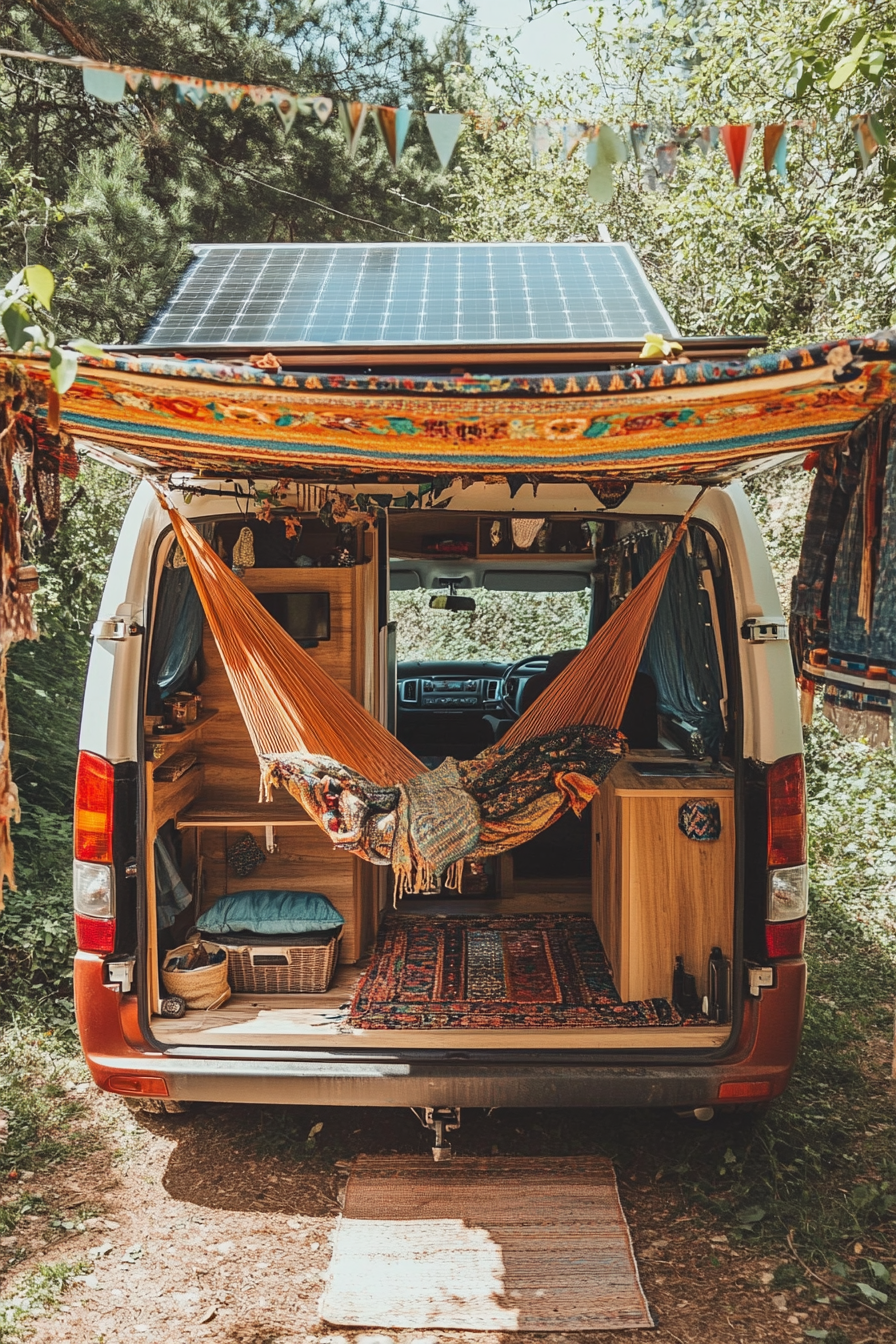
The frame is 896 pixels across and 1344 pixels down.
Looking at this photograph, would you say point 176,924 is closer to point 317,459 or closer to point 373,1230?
point 373,1230

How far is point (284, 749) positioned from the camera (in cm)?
267

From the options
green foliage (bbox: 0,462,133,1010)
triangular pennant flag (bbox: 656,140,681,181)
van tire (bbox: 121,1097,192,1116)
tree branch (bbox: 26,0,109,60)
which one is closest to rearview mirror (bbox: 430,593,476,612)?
green foliage (bbox: 0,462,133,1010)

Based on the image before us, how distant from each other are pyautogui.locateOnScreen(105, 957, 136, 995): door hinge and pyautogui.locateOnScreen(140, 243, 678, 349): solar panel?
149 centimetres

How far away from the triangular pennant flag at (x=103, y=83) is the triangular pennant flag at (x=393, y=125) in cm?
56

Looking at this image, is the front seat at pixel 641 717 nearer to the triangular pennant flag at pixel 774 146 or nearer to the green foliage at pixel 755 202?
the green foliage at pixel 755 202

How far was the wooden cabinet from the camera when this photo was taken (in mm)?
2887

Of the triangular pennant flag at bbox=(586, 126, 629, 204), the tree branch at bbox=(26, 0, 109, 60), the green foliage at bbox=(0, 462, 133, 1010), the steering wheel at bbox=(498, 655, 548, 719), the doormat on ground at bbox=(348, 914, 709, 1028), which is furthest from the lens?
the tree branch at bbox=(26, 0, 109, 60)

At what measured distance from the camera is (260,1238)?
8.21ft

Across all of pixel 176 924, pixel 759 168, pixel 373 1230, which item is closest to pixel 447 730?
pixel 176 924

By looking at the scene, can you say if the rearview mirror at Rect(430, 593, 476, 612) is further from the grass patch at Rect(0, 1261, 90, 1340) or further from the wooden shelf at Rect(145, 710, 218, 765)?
the grass patch at Rect(0, 1261, 90, 1340)

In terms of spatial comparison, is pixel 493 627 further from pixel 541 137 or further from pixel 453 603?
pixel 541 137

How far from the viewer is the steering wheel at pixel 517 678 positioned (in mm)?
5379

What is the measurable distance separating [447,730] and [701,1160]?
2225 millimetres

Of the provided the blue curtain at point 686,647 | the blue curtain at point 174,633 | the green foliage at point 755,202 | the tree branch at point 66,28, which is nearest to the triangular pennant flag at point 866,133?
the blue curtain at point 686,647
